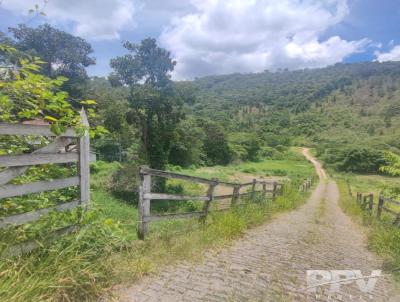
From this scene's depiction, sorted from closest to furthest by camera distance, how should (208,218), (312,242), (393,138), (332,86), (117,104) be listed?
(312,242) < (208,218) < (117,104) < (393,138) < (332,86)

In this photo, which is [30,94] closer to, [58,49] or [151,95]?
[151,95]

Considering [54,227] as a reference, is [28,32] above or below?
above

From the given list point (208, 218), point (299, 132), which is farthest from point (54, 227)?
point (299, 132)

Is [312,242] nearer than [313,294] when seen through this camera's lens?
No

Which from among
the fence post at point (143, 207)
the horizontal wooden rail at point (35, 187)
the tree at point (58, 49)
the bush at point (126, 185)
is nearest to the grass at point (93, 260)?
the fence post at point (143, 207)

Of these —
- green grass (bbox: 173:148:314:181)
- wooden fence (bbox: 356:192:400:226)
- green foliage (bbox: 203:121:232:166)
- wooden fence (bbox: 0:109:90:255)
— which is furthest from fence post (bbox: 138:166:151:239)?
green foliage (bbox: 203:121:232:166)

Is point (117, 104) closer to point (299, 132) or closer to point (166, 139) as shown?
point (166, 139)

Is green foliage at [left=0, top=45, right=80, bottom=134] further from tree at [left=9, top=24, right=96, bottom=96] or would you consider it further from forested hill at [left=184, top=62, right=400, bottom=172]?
forested hill at [left=184, top=62, right=400, bottom=172]

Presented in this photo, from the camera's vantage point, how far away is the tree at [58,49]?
25516 mm

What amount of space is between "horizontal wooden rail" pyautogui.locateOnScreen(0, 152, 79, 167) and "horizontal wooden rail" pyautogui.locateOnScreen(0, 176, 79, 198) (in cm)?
22

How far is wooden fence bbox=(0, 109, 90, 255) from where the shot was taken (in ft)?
9.70

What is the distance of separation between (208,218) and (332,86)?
155m

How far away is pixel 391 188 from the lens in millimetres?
7031

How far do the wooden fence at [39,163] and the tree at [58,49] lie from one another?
24475 millimetres
